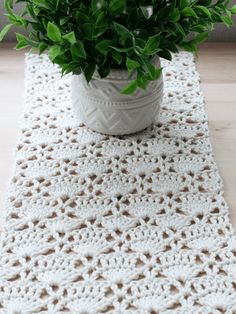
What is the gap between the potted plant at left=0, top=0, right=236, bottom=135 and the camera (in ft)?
2.87

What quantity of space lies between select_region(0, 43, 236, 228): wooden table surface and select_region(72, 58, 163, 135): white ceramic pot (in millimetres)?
139

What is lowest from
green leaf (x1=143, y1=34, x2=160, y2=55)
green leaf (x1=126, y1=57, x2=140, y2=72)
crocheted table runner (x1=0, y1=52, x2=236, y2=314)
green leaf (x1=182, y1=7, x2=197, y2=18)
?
crocheted table runner (x1=0, y1=52, x2=236, y2=314)

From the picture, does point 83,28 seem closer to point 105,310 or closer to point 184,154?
point 184,154

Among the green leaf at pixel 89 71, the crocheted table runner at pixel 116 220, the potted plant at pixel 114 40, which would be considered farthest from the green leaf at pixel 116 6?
the crocheted table runner at pixel 116 220

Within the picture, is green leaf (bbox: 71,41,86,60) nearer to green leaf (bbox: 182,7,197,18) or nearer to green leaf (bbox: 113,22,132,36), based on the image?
green leaf (bbox: 113,22,132,36)

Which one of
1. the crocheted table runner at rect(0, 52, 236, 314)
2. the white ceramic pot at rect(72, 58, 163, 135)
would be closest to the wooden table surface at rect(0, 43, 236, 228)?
the crocheted table runner at rect(0, 52, 236, 314)

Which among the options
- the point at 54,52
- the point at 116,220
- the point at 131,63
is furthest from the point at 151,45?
the point at 116,220

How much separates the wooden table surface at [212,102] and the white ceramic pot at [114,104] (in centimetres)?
14

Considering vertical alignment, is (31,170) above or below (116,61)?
below

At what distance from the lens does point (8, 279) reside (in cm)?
82

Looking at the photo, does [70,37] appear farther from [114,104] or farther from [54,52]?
[114,104]

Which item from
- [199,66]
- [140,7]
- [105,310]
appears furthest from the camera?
[199,66]

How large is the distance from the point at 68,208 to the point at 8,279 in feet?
0.53

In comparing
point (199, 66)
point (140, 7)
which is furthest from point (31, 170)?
point (199, 66)
